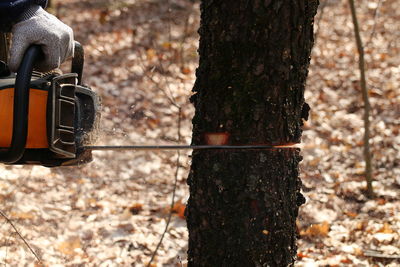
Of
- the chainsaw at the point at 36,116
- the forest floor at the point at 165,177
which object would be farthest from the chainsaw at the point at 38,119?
the forest floor at the point at 165,177

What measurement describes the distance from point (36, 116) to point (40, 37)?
0.94ft

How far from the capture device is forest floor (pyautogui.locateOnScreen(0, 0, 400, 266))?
3820 millimetres

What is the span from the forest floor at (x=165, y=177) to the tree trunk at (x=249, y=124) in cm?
56

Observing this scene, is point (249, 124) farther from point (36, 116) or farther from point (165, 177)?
point (165, 177)

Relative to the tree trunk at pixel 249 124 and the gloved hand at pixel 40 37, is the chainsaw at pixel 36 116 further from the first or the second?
the tree trunk at pixel 249 124

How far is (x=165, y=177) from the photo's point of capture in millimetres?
5141

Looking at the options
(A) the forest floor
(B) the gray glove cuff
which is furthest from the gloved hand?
(A) the forest floor

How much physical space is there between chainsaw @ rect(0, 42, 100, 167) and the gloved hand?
3 centimetres

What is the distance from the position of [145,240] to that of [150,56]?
14.8 ft

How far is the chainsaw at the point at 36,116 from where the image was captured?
1.85 meters

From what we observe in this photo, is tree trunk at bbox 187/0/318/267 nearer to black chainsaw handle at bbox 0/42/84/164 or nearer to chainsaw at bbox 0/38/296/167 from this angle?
chainsaw at bbox 0/38/296/167

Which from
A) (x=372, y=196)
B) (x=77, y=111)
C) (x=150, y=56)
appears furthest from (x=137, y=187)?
(x=150, y=56)

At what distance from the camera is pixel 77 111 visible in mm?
2188

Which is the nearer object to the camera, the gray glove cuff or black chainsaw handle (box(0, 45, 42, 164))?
black chainsaw handle (box(0, 45, 42, 164))
